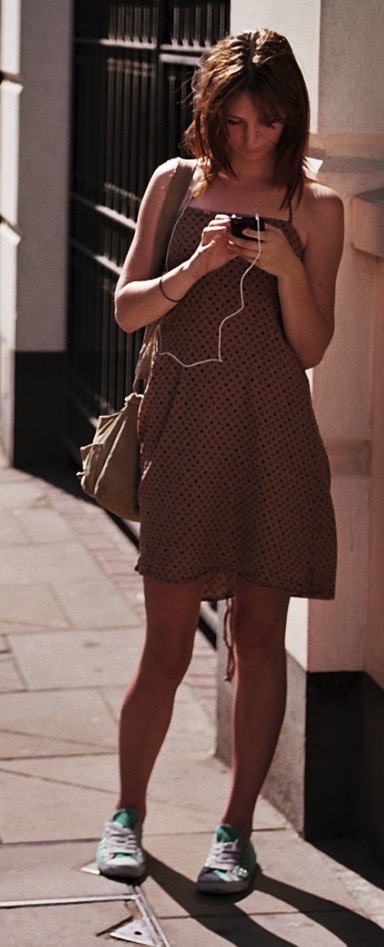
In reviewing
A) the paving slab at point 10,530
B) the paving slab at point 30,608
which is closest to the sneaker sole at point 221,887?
the paving slab at point 30,608

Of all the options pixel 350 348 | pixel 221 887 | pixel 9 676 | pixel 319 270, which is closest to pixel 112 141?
pixel 9 676

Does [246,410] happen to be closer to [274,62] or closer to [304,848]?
[274,62]

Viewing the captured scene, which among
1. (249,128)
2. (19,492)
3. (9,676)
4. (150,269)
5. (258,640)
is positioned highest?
(249,128)

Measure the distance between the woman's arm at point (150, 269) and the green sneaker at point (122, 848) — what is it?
4.02 feet

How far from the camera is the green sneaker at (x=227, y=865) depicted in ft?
14.9

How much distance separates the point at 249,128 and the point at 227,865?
1748 millimetres

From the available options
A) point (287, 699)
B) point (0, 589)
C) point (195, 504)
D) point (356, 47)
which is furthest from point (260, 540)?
point (0, 589)

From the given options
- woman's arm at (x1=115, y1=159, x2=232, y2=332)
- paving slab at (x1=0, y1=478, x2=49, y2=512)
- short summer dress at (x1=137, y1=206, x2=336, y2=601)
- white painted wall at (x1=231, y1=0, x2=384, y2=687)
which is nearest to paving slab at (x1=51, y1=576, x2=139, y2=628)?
paving slab at (x1=0, y1=478, x2=49, y2=512)

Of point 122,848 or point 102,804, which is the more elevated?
point 122,848

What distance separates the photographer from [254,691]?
4523mm

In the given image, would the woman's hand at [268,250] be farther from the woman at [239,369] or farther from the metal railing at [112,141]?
the metal railing at [112,141]

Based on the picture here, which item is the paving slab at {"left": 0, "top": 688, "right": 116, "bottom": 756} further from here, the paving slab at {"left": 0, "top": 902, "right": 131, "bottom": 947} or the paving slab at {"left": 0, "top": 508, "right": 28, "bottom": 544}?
the paving slab at {"left": 0, "top": 508, "right": 28, "bottom": 544}

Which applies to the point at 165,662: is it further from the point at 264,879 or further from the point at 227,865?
the point at 264,879

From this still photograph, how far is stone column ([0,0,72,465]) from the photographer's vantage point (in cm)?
931
